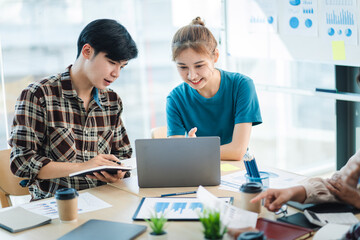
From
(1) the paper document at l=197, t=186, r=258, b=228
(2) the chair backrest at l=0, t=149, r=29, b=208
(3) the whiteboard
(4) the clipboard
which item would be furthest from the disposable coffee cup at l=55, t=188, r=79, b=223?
(3) the whiteboard

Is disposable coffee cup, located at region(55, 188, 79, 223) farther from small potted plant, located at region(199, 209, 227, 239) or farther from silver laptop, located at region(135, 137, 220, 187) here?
small potted plant, located at region(199, 209, 227, 239)

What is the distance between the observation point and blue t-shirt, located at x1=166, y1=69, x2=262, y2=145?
2357 millimetres

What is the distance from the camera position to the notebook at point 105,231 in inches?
53.9

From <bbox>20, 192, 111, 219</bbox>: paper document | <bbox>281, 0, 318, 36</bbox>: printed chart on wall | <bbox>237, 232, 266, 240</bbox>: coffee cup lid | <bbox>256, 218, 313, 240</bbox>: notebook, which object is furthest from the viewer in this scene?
<bbox>281, 0, 318, 36</bbox>: printed chart on wall

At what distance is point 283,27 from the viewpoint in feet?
9.92

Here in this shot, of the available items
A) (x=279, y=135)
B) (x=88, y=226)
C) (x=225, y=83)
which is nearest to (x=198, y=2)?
(x=279, y=135)

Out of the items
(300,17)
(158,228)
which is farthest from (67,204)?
(300,17)

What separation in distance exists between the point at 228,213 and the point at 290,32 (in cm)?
188

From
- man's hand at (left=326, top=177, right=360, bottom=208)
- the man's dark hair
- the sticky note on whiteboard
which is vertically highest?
the man's dark hair

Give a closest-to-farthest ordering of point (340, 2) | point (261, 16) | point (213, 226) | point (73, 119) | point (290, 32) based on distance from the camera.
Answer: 1. point (213, 226)
2. point (73, 119)
3. point (340, 2)
4. point (290, 32)
5. point (261, 16)

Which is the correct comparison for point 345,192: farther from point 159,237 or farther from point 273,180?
point 159,237

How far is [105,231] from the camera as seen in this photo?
142 centimetres

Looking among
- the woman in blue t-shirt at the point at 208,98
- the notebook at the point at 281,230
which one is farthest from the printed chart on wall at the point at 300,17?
the notebook at the point at 281,230

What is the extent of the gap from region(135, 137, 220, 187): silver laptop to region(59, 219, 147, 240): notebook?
0.38m
